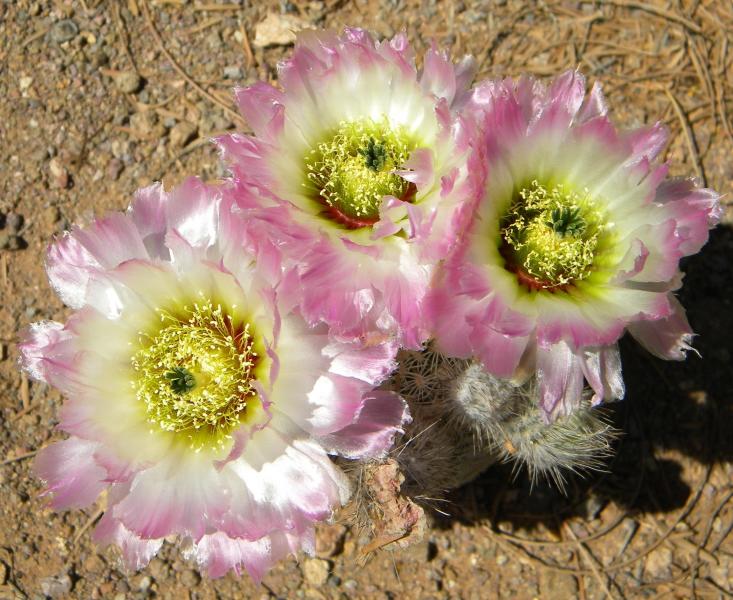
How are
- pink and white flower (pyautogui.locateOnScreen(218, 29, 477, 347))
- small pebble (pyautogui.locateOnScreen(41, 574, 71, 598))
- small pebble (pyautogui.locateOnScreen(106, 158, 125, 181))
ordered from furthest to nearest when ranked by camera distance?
small pebble (pyautogui.locateOnScreen(106, 158, 125, 181)), small pebble (pyautogui.locateOnScreen(41, 574, 71, 598)), pink and white flower (pyautogui.locateOnScreen(218, 29, 477, 347))

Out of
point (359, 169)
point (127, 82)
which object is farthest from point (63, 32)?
point (359, 169)

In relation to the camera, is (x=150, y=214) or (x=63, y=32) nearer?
(x=150, y=214)

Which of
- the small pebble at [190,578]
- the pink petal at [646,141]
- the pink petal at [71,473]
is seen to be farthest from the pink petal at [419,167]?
the small pebble at [190,578]

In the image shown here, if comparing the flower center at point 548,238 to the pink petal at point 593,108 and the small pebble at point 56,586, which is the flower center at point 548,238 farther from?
the small pebble at point 56,586

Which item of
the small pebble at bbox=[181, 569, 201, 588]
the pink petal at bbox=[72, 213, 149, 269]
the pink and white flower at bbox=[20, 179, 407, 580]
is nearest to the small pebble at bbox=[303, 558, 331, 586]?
the small pebble at bbox=[181, 569, 201, 588]

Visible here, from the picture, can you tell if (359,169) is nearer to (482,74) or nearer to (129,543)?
(129,543)

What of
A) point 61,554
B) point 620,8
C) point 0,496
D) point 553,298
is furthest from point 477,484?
point 620,8

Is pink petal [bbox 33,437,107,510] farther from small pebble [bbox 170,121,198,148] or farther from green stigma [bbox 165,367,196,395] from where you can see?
small pebble [bbox 170,121,198,148]
